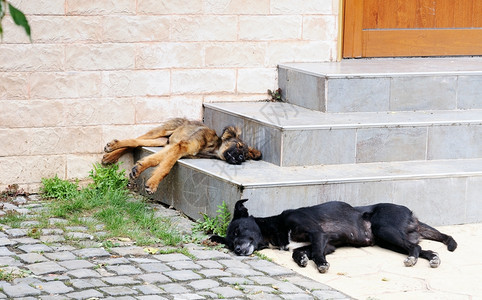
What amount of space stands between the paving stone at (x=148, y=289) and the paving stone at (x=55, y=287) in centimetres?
41

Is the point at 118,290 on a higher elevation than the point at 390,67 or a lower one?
lower

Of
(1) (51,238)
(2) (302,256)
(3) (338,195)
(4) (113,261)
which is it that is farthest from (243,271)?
(1) (51,238)

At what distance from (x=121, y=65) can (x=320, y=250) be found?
9.67 ft

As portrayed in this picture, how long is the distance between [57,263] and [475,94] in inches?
185

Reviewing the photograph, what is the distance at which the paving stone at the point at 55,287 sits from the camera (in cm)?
468

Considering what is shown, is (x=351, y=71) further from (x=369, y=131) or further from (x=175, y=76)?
(x=175, y=76)

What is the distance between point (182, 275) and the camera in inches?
203

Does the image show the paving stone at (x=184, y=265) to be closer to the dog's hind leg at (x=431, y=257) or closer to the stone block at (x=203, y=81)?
the dog's hind leg at (x=431, y=257)

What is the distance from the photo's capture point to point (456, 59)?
29.7ft

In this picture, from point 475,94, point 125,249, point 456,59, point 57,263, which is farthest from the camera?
point 456,59

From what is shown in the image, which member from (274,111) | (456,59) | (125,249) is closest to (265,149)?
(274,111)

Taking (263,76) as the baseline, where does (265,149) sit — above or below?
below

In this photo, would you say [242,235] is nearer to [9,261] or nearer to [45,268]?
[45,268]

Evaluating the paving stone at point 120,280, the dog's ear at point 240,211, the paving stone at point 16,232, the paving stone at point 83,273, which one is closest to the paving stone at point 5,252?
the paving stone at point 16,232
